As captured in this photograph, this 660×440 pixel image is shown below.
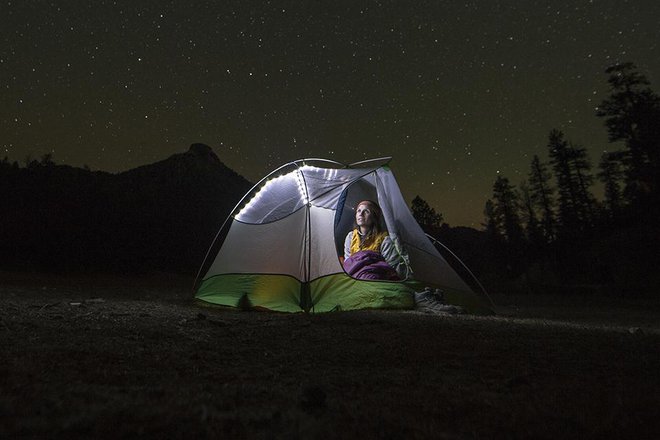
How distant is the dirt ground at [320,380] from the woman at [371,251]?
2.20m

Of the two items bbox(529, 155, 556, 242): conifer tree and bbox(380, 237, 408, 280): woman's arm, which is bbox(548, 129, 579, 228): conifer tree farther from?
bbox(380, 237, 408, 280): woman's arm

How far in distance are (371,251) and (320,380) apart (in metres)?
4.84

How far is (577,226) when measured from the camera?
1264 inches

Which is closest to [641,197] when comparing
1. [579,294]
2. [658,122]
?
[658,122]

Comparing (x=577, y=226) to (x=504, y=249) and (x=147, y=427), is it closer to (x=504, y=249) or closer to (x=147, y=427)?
(x=504, y=249)

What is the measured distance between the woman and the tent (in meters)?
0.25

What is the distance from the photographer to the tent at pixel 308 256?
642 cm

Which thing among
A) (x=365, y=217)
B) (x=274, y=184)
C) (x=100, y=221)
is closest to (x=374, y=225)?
(x=365, y=217)

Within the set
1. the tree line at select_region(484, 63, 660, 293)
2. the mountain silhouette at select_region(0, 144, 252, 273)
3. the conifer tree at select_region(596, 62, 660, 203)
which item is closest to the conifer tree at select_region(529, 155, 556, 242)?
the tree line at select_region(484, 63, 660, 293)

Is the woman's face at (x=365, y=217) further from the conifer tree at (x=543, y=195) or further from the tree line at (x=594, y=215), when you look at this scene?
the conifer tree at (x=543, y=195)

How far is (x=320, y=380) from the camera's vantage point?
253 cm

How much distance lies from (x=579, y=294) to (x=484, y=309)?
928cm

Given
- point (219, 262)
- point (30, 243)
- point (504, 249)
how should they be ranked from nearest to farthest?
point (219, 262), point (30, 243), point (504, 249)

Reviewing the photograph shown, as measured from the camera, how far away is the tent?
642 centimetres
